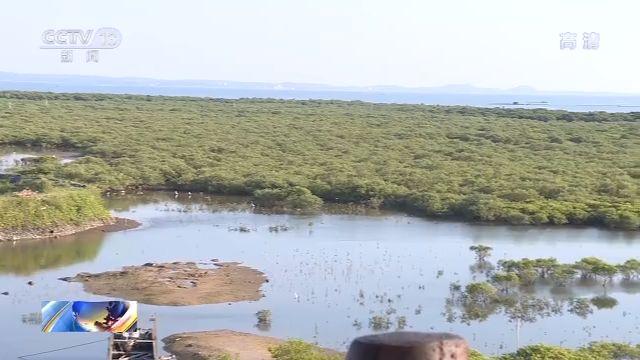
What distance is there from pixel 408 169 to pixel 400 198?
23.8 ft

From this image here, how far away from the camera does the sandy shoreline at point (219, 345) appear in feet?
58.7

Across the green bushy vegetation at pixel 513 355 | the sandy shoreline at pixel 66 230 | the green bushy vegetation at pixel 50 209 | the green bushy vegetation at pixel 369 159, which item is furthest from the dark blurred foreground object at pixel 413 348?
the green bushy vegetation at pixel 369 159

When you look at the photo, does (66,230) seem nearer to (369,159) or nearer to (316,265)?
(316,265)

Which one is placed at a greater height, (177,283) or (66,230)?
(66,230)

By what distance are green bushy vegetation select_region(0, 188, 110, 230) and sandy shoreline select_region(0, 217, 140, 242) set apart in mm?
228

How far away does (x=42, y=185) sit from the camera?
3528 cm

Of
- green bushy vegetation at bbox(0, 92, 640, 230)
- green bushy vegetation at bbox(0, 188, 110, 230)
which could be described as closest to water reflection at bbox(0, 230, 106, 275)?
green bushy vegetation at bbox(0, 188, 110, 230)

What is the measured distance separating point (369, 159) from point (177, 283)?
2852 centimetres

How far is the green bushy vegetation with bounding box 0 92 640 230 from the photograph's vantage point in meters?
38.7

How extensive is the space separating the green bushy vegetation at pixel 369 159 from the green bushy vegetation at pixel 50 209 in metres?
8.14

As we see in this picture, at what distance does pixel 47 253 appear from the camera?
92.7ft

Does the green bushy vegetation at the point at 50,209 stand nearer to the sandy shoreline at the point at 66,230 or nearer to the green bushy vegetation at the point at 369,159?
the sandy shoreline at the point at 66,230

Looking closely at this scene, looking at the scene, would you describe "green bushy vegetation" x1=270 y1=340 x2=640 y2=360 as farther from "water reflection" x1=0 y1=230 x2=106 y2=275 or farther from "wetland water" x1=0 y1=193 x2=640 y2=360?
"water reflection" x1=0 y1=230 x2=106 y2=275

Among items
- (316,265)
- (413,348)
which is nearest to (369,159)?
(316,265)
